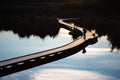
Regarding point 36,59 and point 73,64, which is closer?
point 36,59

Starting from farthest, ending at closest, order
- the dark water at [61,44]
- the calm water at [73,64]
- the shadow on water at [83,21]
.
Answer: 1. the shadow on water at [83,21]
2. the dark water at [61,44]
3. the calm water at [73,64]

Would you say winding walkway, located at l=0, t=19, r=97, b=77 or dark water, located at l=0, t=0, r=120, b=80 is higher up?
winding walkway, located at l=0, t=19, r=97, b=77

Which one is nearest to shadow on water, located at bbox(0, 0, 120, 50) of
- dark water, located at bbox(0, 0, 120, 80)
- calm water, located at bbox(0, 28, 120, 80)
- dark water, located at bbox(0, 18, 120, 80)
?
dark water, located at bbox(0, 0, 120, 80)

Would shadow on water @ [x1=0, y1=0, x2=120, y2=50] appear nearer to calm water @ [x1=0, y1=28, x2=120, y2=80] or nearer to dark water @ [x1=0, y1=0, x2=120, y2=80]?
dark water @ [x1=0, y1=0, x2=120, y2=80]

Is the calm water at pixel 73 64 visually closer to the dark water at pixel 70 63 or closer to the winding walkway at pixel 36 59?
the dark water at pixel 70 63

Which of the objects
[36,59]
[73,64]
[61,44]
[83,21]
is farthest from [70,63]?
[83,21]

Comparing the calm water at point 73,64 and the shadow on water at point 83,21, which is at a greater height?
the calm water at point 73,64

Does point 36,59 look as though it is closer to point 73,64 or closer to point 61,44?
point 73,64

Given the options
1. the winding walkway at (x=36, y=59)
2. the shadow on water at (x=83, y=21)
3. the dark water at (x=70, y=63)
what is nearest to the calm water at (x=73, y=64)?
the dark water at (x=70, y=63)

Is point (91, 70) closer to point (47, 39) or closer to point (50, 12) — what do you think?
point (47, 39)
